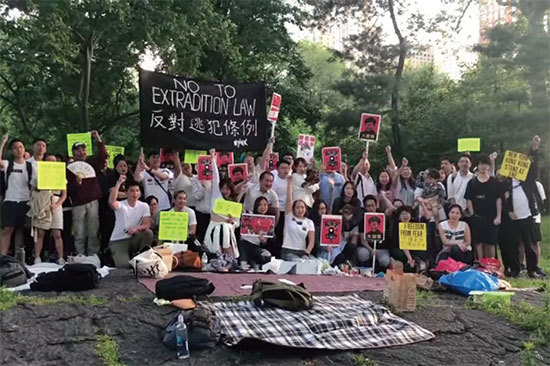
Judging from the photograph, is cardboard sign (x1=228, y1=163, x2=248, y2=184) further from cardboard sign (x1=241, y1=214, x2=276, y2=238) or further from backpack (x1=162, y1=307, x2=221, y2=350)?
backpack (x1=162, y1=307, x2=221, y2=350)

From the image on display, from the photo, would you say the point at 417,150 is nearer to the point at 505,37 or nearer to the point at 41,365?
the point at 505,37

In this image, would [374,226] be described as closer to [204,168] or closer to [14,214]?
[204,168]

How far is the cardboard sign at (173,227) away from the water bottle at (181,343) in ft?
9.26

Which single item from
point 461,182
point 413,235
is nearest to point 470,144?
point 461,182

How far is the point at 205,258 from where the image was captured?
25.0 ft

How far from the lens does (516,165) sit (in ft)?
27.2

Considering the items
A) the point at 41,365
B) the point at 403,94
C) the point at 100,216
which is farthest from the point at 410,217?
the point at 403,94

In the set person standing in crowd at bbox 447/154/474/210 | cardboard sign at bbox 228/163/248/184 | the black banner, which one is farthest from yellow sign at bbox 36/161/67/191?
person standing in crowd at bbox 447/154/474/210

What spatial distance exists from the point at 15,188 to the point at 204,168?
8.28 feet

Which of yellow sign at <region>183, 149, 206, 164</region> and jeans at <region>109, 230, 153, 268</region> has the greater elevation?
yellow sign at <region>183, 149, 206, 164</region>

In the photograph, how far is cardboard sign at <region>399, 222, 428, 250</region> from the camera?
7.46m

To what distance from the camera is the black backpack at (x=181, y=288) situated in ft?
17.7

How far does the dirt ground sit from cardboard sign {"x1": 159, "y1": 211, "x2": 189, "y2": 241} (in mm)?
1502

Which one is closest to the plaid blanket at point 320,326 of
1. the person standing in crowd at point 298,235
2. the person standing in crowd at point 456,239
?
the person standing in crowd at point 298,235
